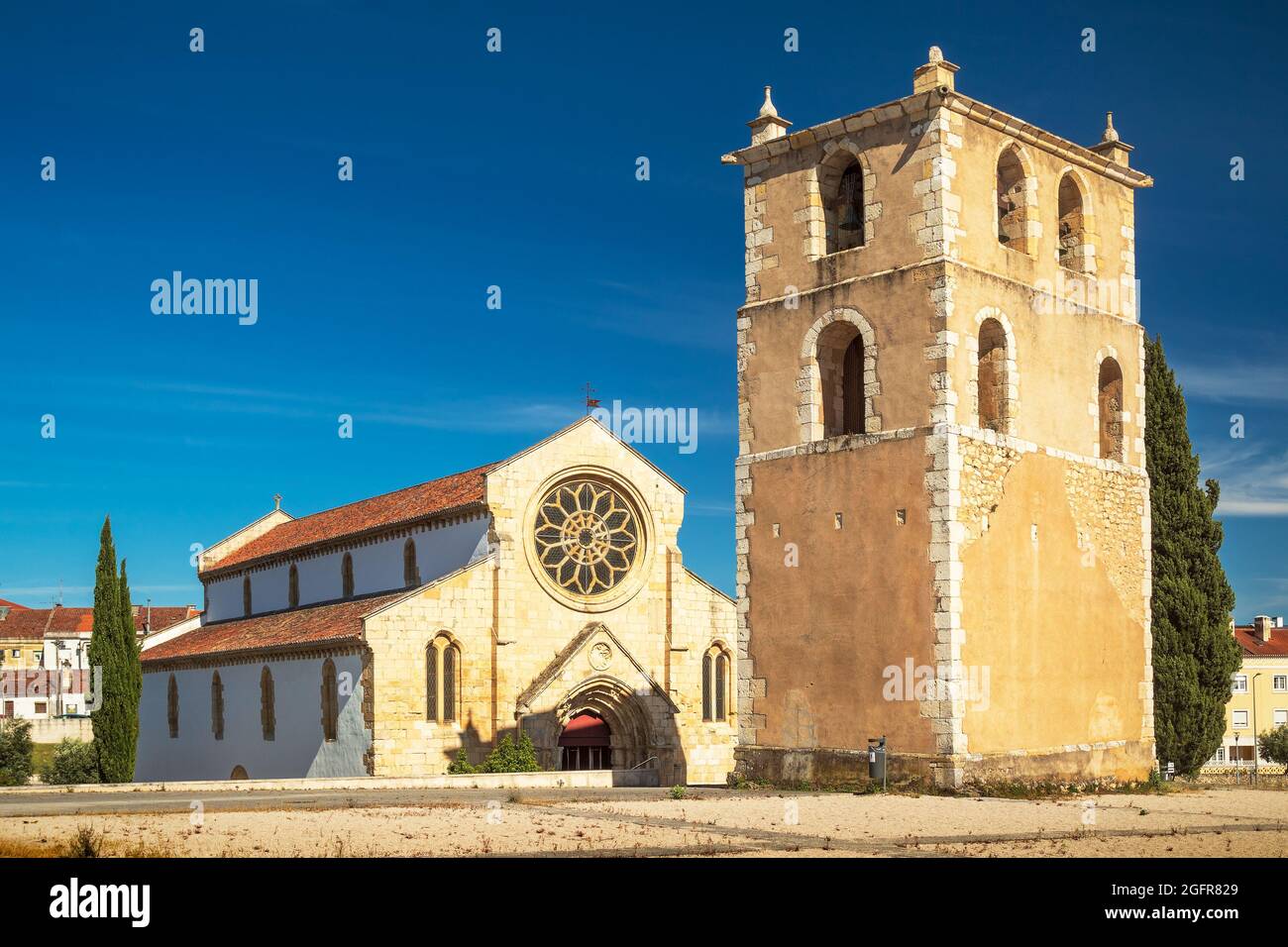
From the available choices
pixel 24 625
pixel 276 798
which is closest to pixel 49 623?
pixel 24 625

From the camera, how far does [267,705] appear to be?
151 ft

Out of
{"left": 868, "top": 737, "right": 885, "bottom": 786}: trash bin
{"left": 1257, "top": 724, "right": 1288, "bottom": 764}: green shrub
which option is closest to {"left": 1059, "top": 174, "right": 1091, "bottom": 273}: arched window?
{"left": 868, "top": 737, "right": 885, "bottom": 786}: trash bin

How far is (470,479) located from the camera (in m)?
46.5

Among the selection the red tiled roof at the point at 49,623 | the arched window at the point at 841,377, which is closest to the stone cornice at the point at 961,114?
the arched window at the point at 841,377

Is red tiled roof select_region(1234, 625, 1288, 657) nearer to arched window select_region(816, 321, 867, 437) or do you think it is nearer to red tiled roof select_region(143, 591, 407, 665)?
red tiled roof select_region(143, 591, 407, 665)

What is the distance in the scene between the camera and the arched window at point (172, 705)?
53.2 m

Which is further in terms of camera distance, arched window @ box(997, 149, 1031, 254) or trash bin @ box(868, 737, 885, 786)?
arched window @ box(997, 149, 1031, 254)

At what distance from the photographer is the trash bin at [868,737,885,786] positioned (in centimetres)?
2508

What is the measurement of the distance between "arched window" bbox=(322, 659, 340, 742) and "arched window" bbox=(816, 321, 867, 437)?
19681 mm

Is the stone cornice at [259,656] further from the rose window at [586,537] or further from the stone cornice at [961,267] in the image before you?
the stone cornice at [961,267]

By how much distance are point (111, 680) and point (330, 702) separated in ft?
41.0

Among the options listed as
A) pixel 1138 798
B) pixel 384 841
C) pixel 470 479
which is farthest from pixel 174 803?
pixel 470 479

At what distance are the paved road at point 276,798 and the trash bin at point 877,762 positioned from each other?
1.80 meters

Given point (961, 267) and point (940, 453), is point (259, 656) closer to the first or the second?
point (940, 453)
